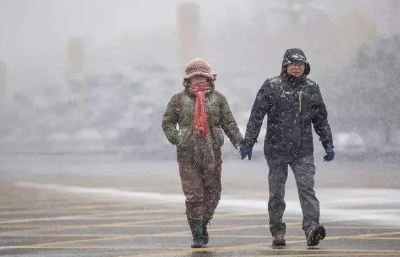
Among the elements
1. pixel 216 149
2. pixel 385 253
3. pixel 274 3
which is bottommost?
pixel 385 253

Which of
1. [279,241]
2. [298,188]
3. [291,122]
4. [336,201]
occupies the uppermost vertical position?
[291,122]

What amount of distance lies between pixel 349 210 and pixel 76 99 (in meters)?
105

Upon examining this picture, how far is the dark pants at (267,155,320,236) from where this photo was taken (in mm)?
10094

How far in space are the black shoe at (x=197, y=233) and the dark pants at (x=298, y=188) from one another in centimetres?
57

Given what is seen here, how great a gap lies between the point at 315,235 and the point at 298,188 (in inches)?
19.8

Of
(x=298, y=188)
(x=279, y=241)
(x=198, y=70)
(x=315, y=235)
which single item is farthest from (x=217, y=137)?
(x=315, y=235)

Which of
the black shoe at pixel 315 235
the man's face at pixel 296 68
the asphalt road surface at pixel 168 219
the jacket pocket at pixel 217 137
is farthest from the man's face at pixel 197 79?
the black shoe at pixel 315 235

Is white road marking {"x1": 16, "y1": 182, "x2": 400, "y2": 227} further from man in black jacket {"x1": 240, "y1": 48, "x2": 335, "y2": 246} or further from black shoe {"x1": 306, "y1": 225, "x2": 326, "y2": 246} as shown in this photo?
black shoe {"x1": 306, "y1": 225, "x2": 326, "y2": 246}

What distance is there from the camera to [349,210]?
14750 millimetres

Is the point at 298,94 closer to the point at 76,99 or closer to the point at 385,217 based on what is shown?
the point at 385,217

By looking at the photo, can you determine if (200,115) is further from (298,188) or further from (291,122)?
(298,188)

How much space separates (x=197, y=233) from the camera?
33.7ft

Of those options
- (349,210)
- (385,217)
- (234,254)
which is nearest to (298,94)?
(234,254)

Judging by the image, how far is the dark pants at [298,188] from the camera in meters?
10.1
